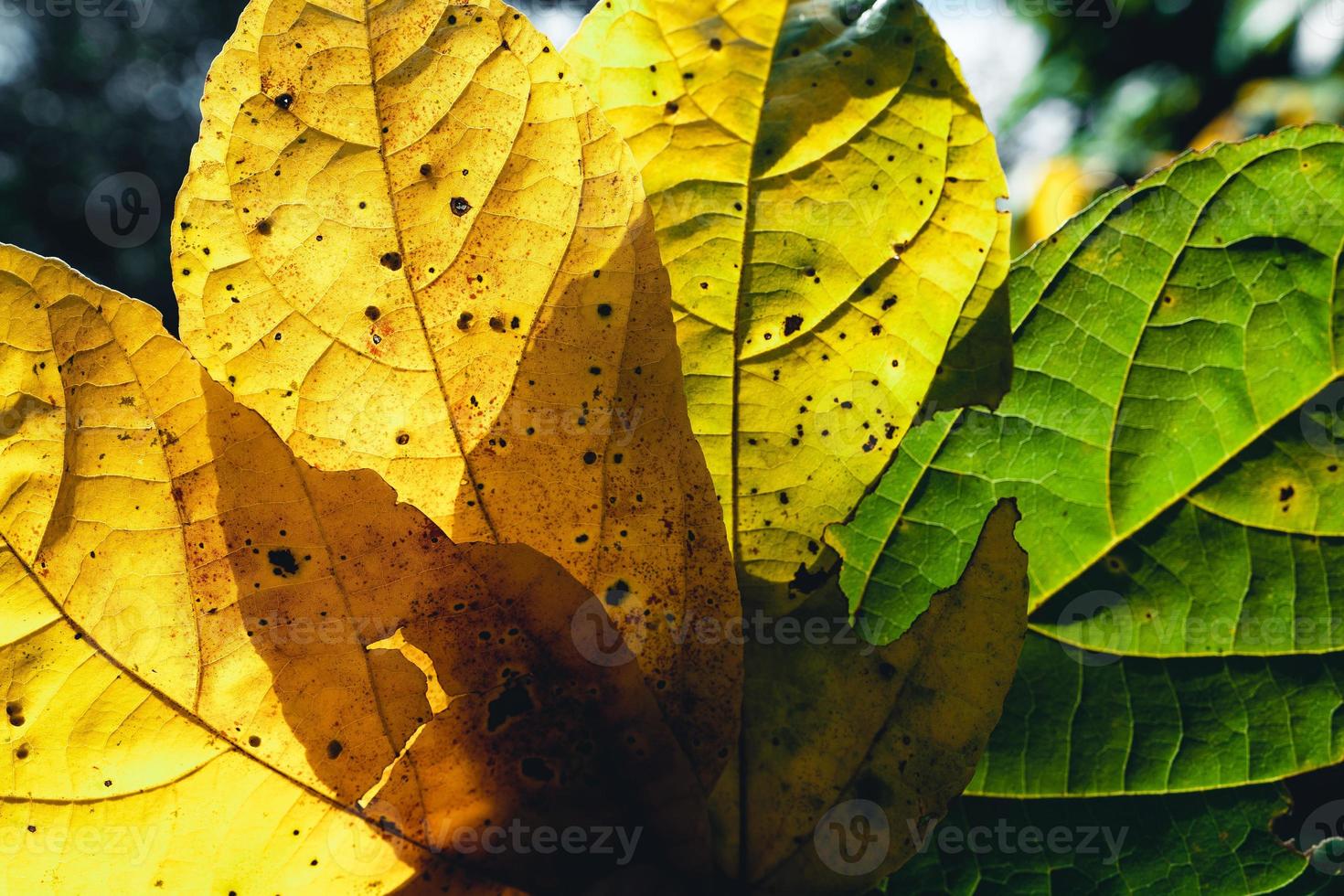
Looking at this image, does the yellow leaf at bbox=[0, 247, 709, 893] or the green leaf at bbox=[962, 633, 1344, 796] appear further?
the green leaf at bbox=[962, 633, 1344, 796]

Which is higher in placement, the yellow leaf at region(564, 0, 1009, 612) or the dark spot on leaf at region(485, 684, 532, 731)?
the yellow leaf at region(564, 0, 1009, 612)

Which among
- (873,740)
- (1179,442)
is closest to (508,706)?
(873,740)

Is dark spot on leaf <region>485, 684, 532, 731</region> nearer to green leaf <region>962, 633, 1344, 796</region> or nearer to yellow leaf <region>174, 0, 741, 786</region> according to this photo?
yellow leaf <region>174, 0, 741, 786</region>

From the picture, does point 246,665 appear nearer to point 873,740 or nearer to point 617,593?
point 617,593

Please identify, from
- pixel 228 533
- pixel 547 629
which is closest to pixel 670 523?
pixel 547 629

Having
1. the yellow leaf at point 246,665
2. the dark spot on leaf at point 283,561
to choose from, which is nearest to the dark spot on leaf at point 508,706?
the yellow leaf at point 246,665

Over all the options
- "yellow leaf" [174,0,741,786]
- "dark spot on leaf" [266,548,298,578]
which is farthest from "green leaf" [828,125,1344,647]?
"dark spot on leaf" [266,548,298,578]

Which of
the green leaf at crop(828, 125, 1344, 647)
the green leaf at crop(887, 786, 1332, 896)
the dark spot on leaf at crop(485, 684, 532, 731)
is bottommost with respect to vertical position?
the green leaf at crop(887, 786, 1332, 896)
